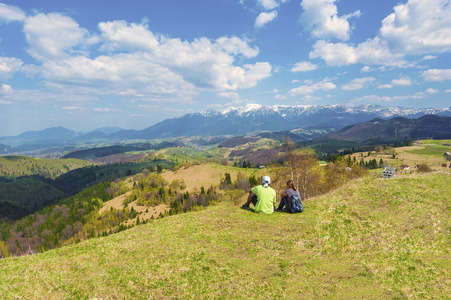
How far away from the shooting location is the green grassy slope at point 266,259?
9.95 metres

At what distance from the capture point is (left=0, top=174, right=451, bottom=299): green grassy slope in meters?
9.95

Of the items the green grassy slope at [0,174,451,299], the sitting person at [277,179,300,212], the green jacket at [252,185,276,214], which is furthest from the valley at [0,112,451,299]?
the sitting person at [277,179,300,212]

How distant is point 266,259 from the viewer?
12.9 meters

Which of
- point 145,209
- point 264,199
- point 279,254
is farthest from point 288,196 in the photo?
point 145,209

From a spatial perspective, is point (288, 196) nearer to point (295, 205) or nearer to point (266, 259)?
point (295, 205)

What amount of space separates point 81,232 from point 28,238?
4139 cm

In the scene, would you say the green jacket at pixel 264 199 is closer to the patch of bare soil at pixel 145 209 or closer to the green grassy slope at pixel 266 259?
the green grassy slope at pixel 266 259

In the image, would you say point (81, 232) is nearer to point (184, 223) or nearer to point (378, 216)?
point (184, 223)

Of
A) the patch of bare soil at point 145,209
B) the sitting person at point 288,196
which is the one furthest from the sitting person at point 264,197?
the patch of bare soil at point 145,209

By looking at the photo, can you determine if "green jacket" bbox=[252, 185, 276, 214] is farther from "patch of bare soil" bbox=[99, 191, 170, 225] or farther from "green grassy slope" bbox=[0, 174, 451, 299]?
"patch of bare soil" bbox=[99, 191, 170, 225]

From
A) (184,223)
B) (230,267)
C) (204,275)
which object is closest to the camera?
(204,275)

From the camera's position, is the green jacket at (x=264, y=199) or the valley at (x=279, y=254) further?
the green jacket at (x=264, y=199)

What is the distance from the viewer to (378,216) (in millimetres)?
17906

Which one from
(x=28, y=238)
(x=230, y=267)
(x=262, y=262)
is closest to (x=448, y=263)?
(x=262, y=262)
